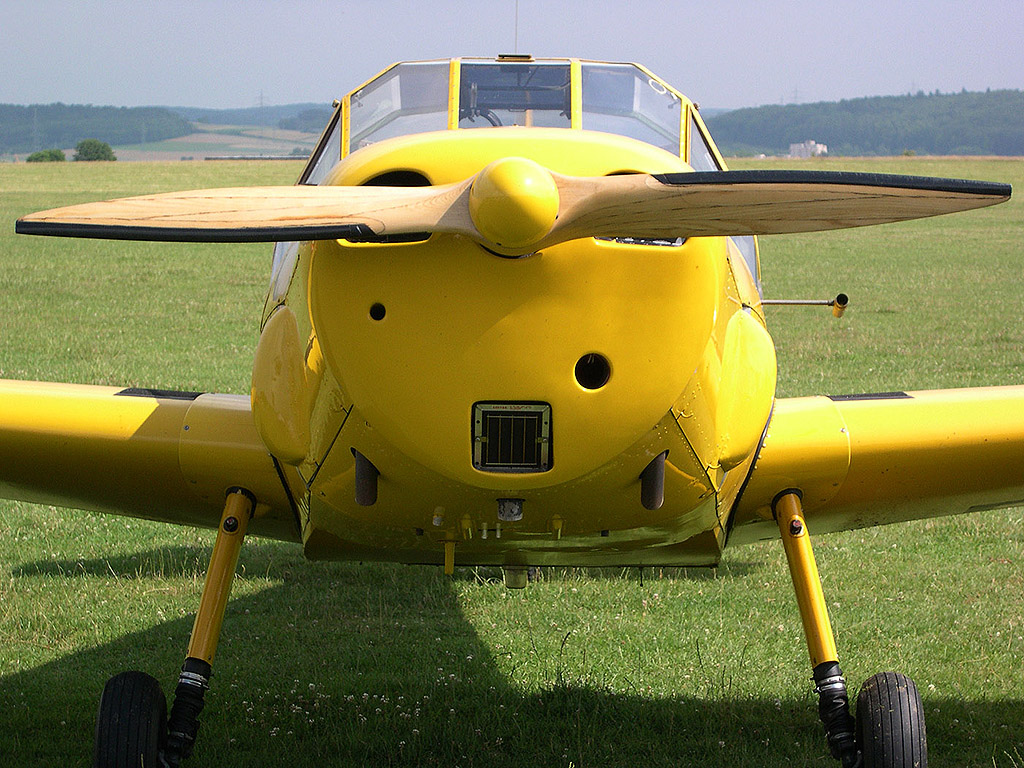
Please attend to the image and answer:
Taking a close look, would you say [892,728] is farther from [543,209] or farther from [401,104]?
[401,104]

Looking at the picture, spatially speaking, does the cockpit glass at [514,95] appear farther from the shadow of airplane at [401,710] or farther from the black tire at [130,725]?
the shadow of airplane at [401,710]

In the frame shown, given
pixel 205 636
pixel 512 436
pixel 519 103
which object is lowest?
pixel 205 636

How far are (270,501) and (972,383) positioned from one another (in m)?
9.26

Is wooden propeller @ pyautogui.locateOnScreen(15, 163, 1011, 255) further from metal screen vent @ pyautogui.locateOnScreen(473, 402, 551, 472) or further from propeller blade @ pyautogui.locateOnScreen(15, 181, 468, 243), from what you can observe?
metal screen vent @ pyautogui.locateOnScreen(473, 402, 551, 472)

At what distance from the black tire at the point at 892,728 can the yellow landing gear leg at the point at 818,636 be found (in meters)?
0.06

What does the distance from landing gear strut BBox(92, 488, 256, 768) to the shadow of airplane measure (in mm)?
505

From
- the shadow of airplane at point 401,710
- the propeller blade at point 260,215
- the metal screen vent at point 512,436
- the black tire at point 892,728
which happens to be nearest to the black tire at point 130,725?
the shadow of airplane at point 401,710

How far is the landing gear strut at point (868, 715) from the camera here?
368 centimetres

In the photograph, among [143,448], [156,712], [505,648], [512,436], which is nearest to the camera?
[512,436]

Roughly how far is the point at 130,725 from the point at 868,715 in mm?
2527

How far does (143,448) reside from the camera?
14.5 feet

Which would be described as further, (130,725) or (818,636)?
(818,636)

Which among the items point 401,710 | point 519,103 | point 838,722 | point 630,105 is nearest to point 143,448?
point 401,710

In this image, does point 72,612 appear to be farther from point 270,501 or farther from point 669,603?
point 669,603
